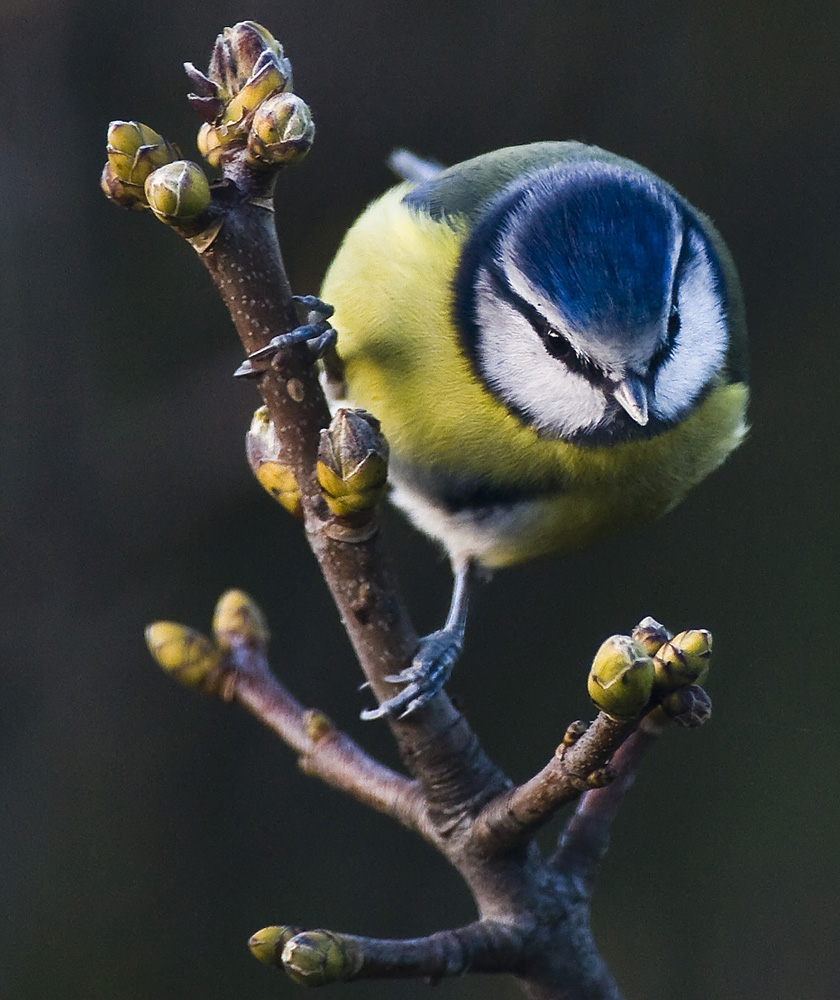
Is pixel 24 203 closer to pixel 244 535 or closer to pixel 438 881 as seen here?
pixel 244 535

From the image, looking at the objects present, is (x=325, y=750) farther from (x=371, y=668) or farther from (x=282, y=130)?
(x=282, y=130)

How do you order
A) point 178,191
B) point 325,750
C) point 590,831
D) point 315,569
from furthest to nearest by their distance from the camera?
point 315,569
point 325,750
point 590,831
point 178,191

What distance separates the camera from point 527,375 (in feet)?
3.65

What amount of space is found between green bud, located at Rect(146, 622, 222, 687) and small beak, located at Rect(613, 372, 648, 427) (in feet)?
1.34

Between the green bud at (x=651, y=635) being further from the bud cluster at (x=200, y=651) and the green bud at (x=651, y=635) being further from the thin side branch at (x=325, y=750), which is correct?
the bud cluster at (x=200, y=651)

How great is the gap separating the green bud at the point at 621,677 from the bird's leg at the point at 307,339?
12.5 inches

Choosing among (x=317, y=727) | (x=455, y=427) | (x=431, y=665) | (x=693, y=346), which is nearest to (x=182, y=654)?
(x=317, y=727)

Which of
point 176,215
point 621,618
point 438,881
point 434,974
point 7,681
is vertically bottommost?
point 438,881

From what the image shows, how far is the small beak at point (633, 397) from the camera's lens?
1.02m

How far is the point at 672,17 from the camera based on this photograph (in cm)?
240

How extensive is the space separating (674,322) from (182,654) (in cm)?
53

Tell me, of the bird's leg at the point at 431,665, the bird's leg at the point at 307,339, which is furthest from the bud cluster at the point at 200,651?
the bird's leg at the point at 307,339

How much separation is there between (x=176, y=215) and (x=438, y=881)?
179 cm

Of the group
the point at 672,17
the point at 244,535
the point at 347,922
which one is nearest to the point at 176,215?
the point at 244,535
